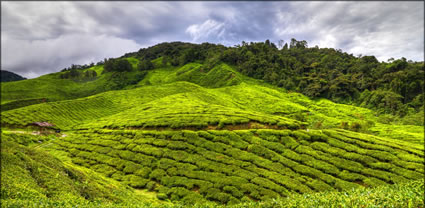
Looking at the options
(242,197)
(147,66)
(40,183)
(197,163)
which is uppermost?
(147,66)

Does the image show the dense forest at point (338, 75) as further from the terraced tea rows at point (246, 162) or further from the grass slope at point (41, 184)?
the grass slope at point (41, 184)

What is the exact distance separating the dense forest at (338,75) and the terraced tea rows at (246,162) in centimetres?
7651

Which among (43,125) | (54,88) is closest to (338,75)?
(43,125)

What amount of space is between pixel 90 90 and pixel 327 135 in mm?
→ 120386

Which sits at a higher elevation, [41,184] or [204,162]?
[41,184]

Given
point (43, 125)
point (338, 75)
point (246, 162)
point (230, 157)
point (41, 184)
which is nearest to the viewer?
point (41, 184)

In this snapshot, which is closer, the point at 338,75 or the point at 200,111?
the point at 200,111

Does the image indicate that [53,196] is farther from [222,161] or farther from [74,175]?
[222,161]

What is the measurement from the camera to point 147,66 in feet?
476

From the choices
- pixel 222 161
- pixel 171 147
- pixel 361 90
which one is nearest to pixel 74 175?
pixel 171 147

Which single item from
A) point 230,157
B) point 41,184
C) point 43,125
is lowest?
point 230,157

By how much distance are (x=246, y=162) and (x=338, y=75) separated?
11820cm

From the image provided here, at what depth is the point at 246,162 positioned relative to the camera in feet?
78.9

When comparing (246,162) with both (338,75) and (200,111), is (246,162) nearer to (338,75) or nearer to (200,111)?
(200,111)
